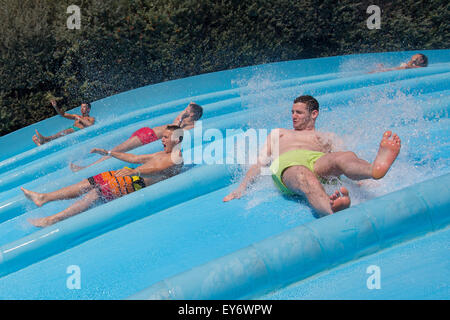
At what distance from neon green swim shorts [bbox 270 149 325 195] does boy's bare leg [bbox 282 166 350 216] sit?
0.03m

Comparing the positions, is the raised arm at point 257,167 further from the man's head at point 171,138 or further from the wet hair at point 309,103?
the man's head at point 171,138

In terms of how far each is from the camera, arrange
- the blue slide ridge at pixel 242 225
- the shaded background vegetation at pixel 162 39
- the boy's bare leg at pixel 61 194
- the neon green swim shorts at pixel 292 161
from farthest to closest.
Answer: the shaded background vegetation at pixel 162 39 < the boy's bare leg at pixel 61 194 < the neon green swim shorts at pixel 292 161 < the blue slide ridge at pixel 242 225

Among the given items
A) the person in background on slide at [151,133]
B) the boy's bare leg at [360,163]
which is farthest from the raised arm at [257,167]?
the person in background on slide at [151,133]

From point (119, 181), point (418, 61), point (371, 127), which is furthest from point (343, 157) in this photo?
point (418, 61)

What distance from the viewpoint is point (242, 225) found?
8.52 feet

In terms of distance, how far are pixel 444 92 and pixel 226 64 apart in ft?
14.5

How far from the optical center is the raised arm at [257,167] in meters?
2.88

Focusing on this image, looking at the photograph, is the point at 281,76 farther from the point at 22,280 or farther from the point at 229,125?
the point at 22,280

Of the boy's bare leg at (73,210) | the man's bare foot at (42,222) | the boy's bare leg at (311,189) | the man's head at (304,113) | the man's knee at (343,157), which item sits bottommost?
the man's bare foot at (42,222)

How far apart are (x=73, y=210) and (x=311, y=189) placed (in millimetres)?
1704

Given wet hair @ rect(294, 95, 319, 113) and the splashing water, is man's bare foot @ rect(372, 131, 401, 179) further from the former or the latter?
wet hair @ rect(294, 95, 319, 113)

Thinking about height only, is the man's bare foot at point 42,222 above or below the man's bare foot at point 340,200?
below

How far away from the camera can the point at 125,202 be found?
9.68 feet

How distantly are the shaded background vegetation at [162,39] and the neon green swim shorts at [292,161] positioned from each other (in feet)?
17.8
